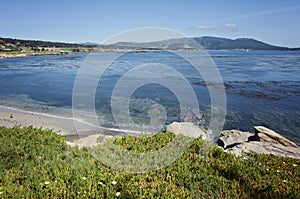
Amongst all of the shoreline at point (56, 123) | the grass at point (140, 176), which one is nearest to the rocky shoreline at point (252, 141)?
the grass at point (140, 176)

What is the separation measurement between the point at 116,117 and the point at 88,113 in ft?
9.02

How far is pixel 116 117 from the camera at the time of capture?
22.8 m

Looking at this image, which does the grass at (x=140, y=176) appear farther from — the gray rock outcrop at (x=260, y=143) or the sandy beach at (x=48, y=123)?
the sandy beach at (x=48, y=123)

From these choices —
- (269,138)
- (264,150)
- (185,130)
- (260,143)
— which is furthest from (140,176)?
(269,138)

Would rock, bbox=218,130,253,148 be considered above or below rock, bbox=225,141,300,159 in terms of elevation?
below

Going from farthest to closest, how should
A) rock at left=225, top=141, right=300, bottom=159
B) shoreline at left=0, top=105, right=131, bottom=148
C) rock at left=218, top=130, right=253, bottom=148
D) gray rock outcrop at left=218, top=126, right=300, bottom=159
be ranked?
shoreline at left=0, top=105, right=131, bottom=148, rock at left=218, top=130, right=253, bottom=148, gray rock outcrop at left=218, top=126, right=300, bottom=159, rock at left=225, top=141, right=300, bottom=159

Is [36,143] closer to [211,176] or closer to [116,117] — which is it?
[211,176]

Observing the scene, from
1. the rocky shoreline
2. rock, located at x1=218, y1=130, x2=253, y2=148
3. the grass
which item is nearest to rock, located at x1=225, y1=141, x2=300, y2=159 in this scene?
the rocky shoreline

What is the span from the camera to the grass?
265 inches

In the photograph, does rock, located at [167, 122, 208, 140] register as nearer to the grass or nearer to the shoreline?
the grass

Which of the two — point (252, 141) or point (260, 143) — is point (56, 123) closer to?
point (252, 141)

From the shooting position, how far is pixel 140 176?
7.77 m

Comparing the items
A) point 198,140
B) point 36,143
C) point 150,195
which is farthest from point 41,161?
point 198,140

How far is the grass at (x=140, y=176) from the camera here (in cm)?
672
